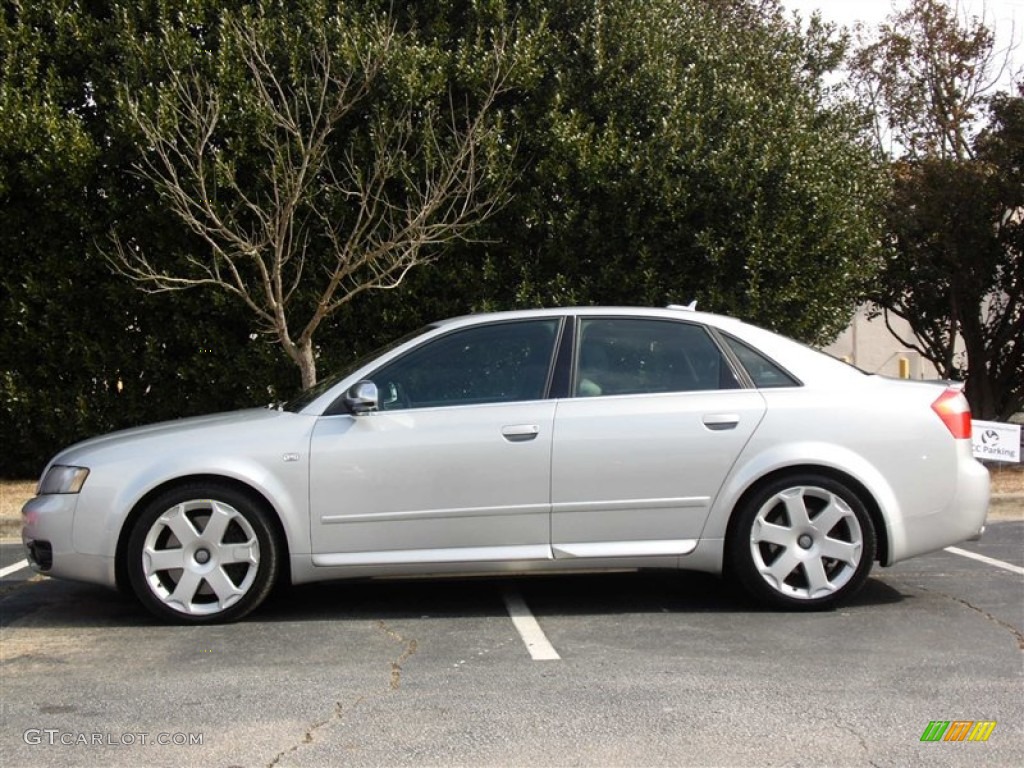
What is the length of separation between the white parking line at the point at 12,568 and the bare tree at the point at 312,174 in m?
3.12

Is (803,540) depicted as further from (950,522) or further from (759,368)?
(759,368)

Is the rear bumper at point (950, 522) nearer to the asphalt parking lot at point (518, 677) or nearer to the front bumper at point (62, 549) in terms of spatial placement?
the asphalt parking lot at point (518, 677)

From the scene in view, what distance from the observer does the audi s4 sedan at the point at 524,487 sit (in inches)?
216

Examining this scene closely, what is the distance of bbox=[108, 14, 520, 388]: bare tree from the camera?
9875 millimetres

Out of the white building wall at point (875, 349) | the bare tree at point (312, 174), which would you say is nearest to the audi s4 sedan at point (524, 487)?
the bare tree at point (312, 174)

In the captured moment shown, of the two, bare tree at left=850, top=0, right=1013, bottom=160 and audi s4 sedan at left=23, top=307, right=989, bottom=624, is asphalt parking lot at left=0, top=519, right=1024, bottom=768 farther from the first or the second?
bare tree at left=850, top=0, right=1013, bottom=160

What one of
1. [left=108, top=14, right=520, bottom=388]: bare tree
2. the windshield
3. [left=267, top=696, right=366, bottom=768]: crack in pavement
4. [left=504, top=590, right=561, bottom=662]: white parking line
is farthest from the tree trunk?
[left=267, top=696, right=366, bottom=768]: crack in pavement

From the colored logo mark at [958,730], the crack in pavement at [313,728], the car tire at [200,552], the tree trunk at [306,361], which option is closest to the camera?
the crack in pavement at [313,728]

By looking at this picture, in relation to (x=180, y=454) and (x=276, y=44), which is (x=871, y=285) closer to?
(x=276, y=44)

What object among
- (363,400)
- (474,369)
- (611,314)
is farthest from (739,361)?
(363,400)

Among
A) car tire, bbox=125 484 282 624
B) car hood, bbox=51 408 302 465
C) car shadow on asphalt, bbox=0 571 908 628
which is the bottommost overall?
car shadow on asphalt, bbox=0 571 908 628

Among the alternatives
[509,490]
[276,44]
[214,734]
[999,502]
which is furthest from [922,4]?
[214,734]

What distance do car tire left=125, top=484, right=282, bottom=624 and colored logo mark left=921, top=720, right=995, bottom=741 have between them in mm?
3029

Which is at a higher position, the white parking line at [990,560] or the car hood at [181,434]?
the car hood at [181,434]
